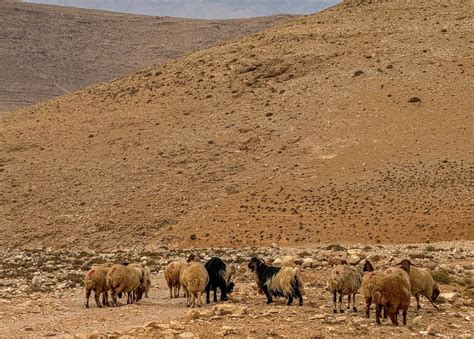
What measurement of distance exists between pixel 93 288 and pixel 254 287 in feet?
15.1

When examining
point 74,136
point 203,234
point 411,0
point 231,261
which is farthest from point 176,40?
point 231,261

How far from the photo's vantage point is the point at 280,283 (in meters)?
18.2

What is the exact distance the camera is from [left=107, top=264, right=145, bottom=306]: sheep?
18.5 meters

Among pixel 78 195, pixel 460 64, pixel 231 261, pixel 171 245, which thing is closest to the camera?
pixel 231 261

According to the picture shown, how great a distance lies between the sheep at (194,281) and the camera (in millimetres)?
18453

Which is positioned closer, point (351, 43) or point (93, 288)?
point (93, 288)

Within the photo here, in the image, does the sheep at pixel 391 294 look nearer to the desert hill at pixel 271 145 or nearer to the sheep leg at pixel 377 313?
the sheep leg at pixel 377 313

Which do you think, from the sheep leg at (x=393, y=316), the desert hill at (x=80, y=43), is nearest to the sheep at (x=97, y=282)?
the sheep leg at (x=393, y=316)

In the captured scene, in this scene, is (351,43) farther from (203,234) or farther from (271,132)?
(203,234)

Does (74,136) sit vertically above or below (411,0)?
below

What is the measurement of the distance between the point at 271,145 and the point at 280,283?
32.1m

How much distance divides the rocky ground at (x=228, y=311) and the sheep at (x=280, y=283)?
29 cm

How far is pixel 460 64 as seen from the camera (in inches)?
2183

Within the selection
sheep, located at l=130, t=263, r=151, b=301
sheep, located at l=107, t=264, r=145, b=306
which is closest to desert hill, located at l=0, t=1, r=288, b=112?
sheep, located at l=130, t=263, r=151, b=301
